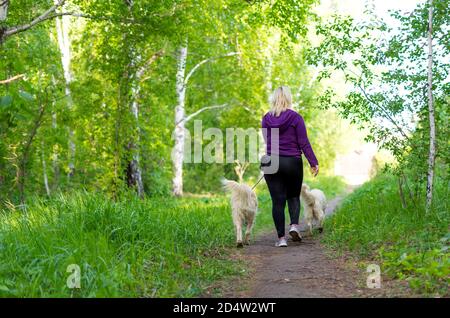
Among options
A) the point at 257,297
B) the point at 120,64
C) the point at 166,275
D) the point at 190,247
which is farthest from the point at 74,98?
the point at 257,297

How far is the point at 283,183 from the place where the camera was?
659 cm

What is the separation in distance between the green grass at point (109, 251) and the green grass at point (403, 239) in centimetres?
164

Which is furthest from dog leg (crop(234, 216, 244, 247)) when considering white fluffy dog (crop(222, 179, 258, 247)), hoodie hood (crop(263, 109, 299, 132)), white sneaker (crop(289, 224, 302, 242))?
hoodie hood (crop(263, 109, 299, 132))

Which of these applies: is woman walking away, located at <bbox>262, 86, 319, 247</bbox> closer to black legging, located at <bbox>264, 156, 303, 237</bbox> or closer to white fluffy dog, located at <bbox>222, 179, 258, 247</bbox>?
black legging, located at <bbox>264, 156, 303, 237</bbox>

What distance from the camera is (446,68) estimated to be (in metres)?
6.58

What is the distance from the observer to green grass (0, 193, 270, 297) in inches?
153

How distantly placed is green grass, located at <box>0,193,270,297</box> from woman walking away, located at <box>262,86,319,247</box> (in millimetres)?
985

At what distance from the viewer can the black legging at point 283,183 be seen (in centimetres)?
644

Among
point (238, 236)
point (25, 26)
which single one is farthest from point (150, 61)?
point (238, 236)

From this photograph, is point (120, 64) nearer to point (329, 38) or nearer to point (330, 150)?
point (329, 38)

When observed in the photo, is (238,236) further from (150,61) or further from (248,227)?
(150,61)

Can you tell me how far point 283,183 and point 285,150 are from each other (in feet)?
Result: 1.64

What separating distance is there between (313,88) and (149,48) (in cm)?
1301

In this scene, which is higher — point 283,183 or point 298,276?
point 283,183
